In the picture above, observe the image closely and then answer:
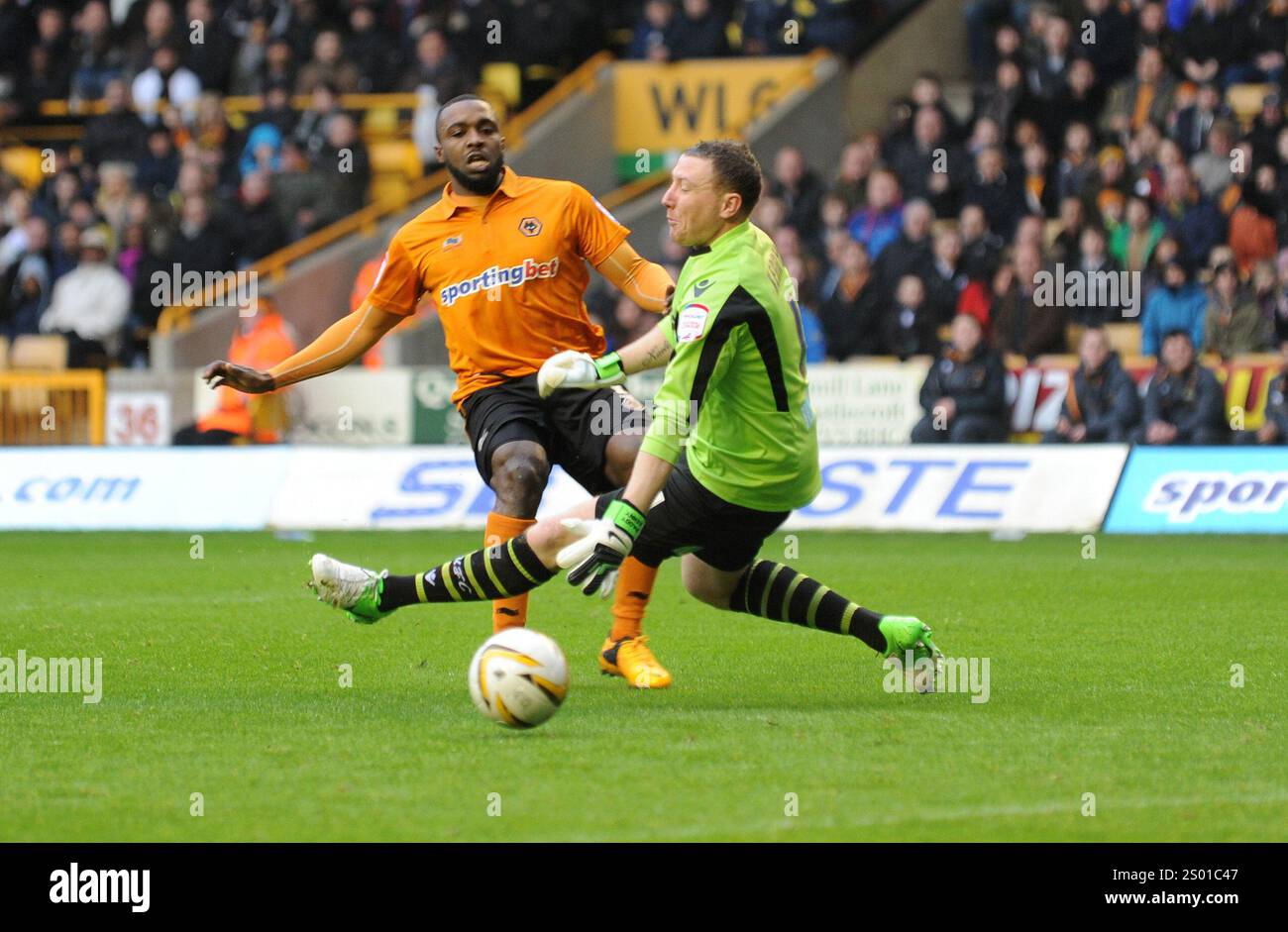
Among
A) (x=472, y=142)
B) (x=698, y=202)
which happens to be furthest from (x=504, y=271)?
(x=698, y=202)

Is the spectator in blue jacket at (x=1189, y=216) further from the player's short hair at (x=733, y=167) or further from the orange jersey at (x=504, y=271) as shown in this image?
the player's short hair at (x=733, y=167)

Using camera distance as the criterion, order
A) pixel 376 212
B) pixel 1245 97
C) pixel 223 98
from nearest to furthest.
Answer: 1. pixel 1245 97
2. pixel 376 212
3. pixel 223 98

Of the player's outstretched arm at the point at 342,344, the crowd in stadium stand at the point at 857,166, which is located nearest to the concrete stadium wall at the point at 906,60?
the crowd in stadium stand at the point at 857,166

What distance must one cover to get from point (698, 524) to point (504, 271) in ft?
4.65

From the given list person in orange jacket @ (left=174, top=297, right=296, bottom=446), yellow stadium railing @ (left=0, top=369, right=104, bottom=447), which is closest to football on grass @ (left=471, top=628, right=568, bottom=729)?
person in orange jacket @ (left=174, top=297, right=296, bottom=446)

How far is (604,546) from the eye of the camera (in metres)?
6.84

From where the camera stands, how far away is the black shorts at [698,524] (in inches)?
302

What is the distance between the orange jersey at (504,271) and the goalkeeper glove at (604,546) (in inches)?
64.0

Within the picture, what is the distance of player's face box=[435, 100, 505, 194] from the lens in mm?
8297

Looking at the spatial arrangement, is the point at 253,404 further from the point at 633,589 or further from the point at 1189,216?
the point at 633,589

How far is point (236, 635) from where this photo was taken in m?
10.1

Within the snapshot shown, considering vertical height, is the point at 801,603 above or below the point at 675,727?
above
